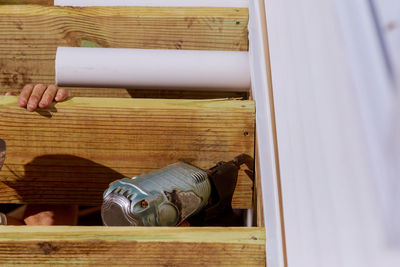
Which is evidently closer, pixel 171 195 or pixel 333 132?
pixel 333 132

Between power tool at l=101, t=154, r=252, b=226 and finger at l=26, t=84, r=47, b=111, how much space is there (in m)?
0.33

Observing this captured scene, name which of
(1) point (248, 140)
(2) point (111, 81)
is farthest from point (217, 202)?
(2) point (111, 81)

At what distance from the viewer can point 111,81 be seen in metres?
1.54

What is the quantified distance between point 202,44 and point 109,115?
1.61 feet

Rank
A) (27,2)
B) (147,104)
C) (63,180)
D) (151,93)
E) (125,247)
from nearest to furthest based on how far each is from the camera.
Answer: (125,247) → (147,104) → (63,180) → (151,93) → (27,2)

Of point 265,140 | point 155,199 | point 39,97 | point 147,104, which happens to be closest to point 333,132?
point 265,140

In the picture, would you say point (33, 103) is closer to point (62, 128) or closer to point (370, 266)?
point (62, 128)

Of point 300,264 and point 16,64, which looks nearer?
point 300,264

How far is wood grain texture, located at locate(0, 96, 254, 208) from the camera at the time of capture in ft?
4.43

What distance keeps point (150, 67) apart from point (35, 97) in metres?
0.34

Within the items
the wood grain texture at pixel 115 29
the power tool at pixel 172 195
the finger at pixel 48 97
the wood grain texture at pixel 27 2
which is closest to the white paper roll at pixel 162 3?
the wood grain texture at pixel 115 29

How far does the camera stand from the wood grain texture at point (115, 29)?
1.64m

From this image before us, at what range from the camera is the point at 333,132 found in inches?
29.9

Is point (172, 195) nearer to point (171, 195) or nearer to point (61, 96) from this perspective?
point (171, 195)
